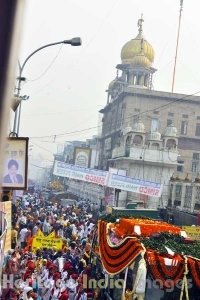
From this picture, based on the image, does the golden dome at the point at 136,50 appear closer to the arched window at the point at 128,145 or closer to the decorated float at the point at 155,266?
the arched window at the point at 128,145

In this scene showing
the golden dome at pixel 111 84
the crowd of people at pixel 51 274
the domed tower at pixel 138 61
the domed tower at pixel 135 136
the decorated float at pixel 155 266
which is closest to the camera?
the decorated float at pixel 155 266

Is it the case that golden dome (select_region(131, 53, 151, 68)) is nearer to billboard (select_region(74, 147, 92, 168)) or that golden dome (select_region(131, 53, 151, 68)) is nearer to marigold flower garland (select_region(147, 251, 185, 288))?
billboard (select_region(74, 147, 92, 168))

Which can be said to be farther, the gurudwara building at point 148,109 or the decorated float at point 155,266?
the gurudwara building at point 148,109

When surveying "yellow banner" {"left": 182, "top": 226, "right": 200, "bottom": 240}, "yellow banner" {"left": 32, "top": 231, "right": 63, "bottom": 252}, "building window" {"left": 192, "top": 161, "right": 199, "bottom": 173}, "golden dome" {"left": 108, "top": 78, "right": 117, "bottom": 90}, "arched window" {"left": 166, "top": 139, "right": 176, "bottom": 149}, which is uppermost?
"golden dome" {"left": 108, "top": 78, "right": 117, "bottom": 90}

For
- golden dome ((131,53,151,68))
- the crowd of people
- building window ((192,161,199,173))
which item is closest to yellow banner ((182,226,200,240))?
the crowd of people

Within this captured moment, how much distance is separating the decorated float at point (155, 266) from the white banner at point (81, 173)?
627 inches

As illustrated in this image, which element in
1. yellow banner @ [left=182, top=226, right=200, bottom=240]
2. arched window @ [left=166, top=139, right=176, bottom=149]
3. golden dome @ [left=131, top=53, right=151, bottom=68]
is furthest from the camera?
golden dome @ [left=131, top=53, right=151, bottom=68]

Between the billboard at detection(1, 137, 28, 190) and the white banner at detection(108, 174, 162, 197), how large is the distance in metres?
19.3

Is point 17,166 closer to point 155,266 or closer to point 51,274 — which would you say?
point 155,266

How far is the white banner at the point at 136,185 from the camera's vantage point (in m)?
26.3

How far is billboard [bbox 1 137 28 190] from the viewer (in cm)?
659

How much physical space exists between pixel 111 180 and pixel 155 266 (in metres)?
18.4

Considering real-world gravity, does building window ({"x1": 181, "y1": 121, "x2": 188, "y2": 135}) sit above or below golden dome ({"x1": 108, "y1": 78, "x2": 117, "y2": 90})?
below

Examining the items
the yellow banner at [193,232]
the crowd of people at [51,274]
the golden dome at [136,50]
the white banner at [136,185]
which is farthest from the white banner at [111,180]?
the golden dome at [136,50]
